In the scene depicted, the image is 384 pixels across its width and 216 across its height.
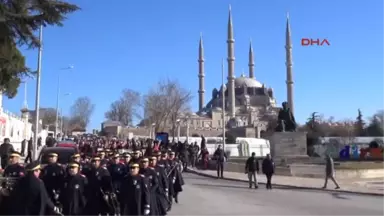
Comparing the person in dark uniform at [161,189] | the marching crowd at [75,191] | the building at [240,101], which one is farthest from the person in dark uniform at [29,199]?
the building at [240,101]

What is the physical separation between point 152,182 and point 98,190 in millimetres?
1113

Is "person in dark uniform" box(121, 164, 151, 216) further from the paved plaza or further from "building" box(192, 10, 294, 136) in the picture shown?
"building" box(192, 10, 294, 136)

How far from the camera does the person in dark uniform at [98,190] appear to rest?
9.51 metres

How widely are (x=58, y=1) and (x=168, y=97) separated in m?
59.3

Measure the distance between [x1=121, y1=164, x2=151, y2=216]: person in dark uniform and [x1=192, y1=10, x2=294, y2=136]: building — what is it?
109 metres

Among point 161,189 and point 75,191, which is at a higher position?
point 75,191

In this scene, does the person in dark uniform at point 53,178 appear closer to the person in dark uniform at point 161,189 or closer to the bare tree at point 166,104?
the person in dark uniform at point 161,189

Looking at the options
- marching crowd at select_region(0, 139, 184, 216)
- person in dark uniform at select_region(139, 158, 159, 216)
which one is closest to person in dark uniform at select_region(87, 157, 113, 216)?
marching crowd at select_region(0, 139, 184, 216)

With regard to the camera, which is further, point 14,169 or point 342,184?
point 342,184

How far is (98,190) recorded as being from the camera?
991 cm

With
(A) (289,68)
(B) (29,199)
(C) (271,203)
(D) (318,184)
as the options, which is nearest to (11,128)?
(D) (318,184)

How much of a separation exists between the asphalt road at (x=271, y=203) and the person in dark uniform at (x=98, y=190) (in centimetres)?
307

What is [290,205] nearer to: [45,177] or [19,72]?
[45,177]

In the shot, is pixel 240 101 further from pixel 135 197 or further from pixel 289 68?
pixel 135 197
